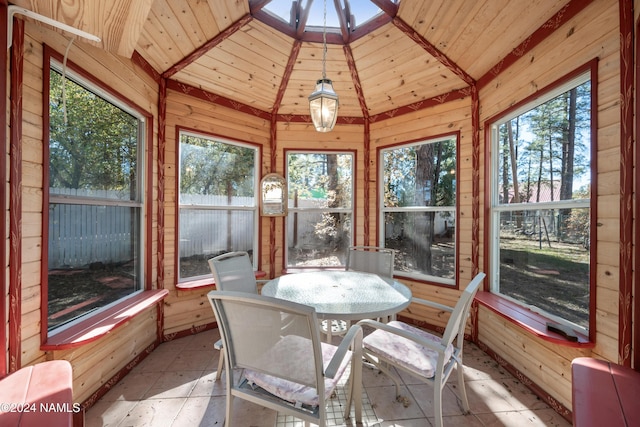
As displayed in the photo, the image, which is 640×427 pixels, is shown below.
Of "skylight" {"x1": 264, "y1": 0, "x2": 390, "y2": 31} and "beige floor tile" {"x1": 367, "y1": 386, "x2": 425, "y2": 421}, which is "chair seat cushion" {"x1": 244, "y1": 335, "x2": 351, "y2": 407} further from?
"skylight" {"x1": 264, "y1": 0, "x2": 390, "y2": 31}

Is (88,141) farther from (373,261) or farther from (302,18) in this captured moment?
(373,261)

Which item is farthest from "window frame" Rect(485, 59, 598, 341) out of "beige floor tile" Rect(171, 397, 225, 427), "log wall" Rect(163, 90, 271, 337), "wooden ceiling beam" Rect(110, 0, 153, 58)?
"log wall" Rect(163, 90, 271, 337)

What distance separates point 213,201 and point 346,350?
2447mm

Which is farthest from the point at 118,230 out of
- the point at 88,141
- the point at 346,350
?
the point at 346,350

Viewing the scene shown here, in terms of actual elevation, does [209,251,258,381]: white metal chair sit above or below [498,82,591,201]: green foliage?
below

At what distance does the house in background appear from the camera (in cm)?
151

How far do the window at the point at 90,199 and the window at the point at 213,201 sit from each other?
18.4 inches

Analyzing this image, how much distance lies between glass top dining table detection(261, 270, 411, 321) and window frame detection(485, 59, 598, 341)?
1.06 meters

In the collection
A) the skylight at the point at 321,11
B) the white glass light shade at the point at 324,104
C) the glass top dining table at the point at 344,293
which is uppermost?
the skylight at the point at 321,11

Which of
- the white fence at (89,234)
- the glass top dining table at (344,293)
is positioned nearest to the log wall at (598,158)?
the glass top dining table at (344,293)

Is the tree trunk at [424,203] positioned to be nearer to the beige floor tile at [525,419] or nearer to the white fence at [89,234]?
the beige floor tile at [525,419]

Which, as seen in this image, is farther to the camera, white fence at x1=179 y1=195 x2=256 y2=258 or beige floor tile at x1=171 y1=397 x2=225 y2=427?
white fence at x1=179 y1=195 x2=256 y2=258

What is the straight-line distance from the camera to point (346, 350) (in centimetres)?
128

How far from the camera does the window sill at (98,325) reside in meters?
1.63
